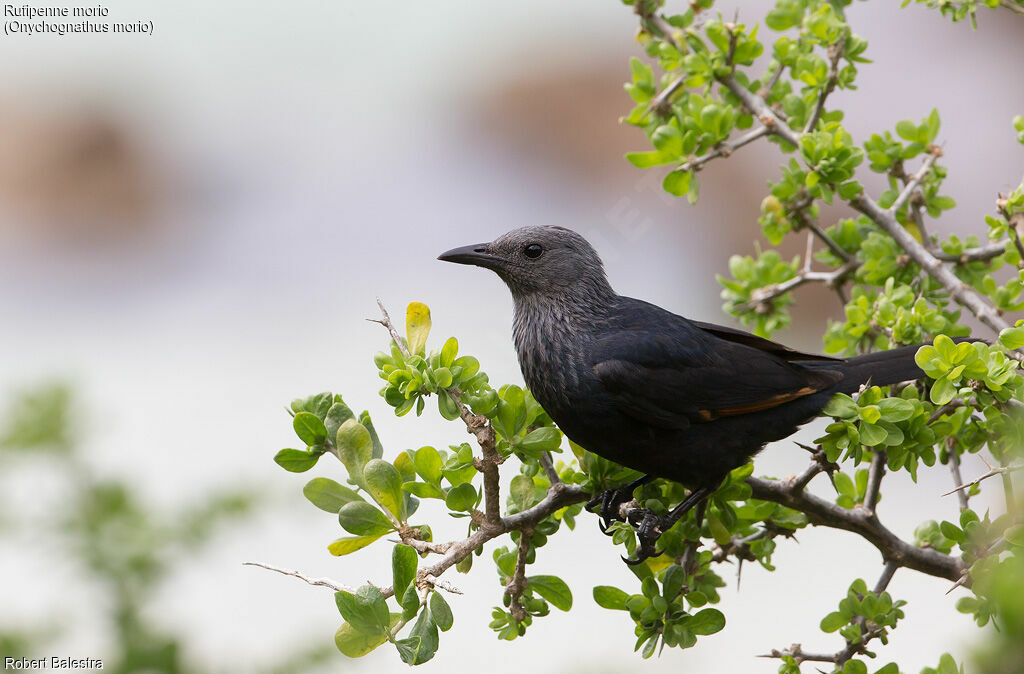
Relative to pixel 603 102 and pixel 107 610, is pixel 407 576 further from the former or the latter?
pixel 603 102

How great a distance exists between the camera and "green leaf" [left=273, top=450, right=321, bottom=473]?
1.57m

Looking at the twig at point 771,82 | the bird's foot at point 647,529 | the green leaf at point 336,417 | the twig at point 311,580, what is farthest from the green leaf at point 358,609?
the twig at point 771,82

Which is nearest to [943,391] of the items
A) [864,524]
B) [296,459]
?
[864,524]

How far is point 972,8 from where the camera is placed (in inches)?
82.4

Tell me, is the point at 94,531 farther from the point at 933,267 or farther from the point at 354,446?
the point at 933,267

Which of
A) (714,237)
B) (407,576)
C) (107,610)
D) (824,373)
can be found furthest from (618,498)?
(714,237)

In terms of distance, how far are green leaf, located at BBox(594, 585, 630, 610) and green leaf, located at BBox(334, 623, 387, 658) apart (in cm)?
52

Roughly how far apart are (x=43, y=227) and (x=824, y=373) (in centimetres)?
687

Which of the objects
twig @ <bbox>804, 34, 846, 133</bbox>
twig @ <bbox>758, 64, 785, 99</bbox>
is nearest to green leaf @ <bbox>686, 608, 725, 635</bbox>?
twig @ <bbox>804, 34, 846, 133</bbox>

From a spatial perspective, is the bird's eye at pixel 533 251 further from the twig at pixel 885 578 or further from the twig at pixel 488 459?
the twig at pixel 885 578

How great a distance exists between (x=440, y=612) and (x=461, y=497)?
0.23 meters

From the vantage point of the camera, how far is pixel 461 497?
157 cm

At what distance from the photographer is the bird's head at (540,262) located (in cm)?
228

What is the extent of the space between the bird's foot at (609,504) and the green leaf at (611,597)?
0.18m
